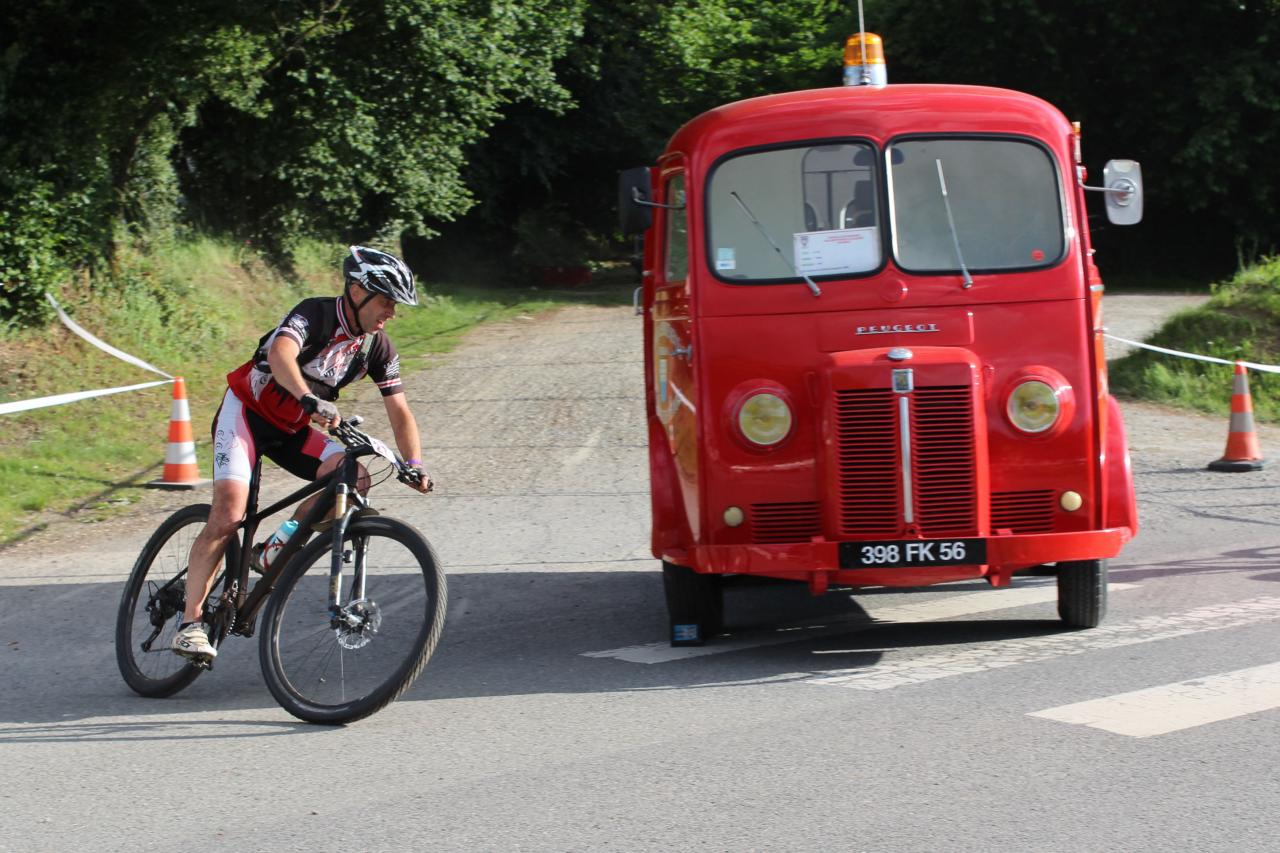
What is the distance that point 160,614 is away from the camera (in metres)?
6.60

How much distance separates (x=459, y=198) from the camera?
2512 centimetres

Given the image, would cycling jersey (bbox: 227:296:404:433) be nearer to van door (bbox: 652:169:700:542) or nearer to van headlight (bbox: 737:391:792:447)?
van door (bbox: 652:169:700:542)

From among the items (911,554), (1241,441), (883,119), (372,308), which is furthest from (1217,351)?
(372,308)

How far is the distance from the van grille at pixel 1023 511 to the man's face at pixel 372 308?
9.06 ft

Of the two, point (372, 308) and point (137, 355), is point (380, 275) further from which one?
point (137, 355)

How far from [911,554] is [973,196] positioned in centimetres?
175

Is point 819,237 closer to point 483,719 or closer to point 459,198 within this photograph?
point 483,719

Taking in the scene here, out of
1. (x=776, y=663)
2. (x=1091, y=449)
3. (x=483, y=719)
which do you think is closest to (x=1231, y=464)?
(x=1091, y=449)

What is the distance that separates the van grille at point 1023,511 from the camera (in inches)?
269

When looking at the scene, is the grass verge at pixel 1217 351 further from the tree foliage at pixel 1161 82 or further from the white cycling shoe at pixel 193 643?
the tree foliage at pixel 1161 82

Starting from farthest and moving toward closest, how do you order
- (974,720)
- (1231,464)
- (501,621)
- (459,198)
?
(459,198) → (1231,464) → (501,621) → (974,720)

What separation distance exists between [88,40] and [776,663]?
13.4 m

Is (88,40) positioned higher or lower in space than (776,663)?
higher

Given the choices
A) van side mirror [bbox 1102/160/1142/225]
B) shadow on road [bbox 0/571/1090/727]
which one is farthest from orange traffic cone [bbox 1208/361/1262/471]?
van side mirror [bbox 1102/160/1142/225]
